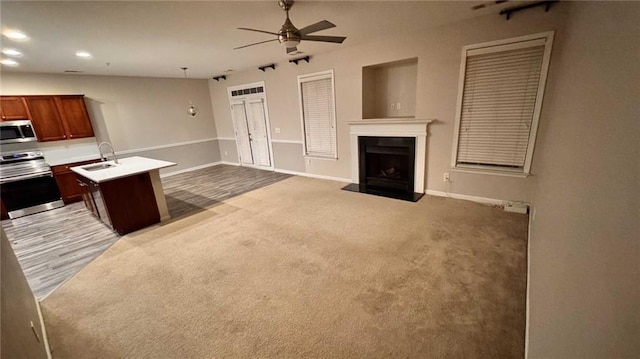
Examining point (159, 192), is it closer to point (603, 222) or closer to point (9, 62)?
point (9, 62)

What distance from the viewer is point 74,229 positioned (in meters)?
3.83

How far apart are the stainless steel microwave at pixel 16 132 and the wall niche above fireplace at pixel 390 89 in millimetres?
6434

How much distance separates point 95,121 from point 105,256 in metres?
4.42

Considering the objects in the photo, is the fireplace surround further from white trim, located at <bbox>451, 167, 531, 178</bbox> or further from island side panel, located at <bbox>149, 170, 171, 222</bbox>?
island side panel, located at <bbox>149, 170, 171, 222</bbox>

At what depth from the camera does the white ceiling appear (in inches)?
97.6

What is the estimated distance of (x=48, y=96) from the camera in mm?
4887

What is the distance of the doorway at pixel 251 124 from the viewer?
6.53 metres

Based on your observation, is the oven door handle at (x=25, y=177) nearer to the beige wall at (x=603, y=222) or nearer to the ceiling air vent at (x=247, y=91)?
the ceiling air vent at (x=247, y=91)

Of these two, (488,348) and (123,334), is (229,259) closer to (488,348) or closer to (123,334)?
(123,334)

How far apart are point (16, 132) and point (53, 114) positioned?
A: 67 cm

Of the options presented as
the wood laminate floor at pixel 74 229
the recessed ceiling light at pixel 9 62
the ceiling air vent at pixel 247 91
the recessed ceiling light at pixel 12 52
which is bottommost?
the wood laminate floor at pixel 74 229

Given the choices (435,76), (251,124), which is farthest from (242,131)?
(435,76)

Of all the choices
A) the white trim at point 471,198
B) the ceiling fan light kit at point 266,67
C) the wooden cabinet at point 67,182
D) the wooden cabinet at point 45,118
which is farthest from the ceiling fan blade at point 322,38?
the wooden cabinet at point 45,118

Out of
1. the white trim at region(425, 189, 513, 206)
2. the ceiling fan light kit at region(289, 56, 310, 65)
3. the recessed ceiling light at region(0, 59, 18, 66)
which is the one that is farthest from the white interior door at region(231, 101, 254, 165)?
the white trim at region(425, 189, 513, 206)
